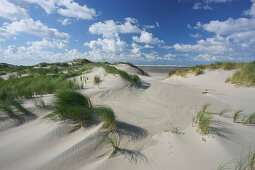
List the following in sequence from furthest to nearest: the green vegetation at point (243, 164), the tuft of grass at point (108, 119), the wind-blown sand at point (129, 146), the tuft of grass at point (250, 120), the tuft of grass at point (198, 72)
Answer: the tuft of grass at point (198, 72), the tuft of grass at point (250, 120), the tuft of grass at point (108, 119), the wind-blown sand at point (129, 146), the green vegetation at point (243, 164)

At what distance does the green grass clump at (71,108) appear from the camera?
91.1 inches

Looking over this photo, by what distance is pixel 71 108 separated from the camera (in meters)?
2.30

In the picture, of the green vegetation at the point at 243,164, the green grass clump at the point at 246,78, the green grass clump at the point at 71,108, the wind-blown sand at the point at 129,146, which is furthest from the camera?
the green grass clump at the point at 246,78

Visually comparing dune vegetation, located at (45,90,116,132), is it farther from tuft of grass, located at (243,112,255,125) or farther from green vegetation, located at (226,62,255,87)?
green vegetation, located at (226,62,255,87)

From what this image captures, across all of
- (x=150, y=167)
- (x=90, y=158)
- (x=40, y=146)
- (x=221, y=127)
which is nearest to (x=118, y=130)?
(x=90, y=158)

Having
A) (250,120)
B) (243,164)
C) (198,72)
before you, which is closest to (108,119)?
(243,164)

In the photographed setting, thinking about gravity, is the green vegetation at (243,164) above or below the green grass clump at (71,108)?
below

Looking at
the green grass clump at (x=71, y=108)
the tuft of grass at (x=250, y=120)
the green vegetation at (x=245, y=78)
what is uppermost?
the green vegetation at (x=245, y=78)

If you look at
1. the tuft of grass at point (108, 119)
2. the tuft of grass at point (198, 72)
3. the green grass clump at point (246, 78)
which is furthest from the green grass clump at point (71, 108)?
the tuft of grass at point (198, 72)

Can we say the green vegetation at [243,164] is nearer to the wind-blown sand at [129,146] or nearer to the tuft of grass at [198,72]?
the wind-blown sand at [129,146]

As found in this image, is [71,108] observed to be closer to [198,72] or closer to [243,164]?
[243,164]

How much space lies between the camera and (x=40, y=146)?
191 centimetres

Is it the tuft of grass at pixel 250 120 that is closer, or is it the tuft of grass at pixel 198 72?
the tuft of grass at pixel 250 120

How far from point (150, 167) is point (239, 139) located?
1732 mm
